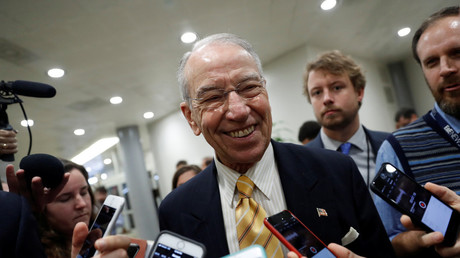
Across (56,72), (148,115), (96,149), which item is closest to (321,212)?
→ (56,72)

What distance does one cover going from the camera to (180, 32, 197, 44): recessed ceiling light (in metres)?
4.65

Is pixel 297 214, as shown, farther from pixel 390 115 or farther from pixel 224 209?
pixel 390 115

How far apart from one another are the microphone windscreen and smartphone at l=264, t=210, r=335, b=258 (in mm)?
965

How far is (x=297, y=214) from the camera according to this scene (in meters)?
1.09

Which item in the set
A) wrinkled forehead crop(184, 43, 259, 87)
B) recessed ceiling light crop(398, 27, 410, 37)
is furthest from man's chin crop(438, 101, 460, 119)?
recessed ceiling light crop(398, 27, 410, 37)

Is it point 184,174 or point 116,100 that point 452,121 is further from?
point 116,100

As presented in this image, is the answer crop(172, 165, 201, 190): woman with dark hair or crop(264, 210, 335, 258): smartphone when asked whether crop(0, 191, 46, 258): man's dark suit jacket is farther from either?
crop(172, 165, 201, 190): woman with dark hair

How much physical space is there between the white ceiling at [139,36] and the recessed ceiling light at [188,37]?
0.10 m

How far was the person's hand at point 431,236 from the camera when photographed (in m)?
0.95

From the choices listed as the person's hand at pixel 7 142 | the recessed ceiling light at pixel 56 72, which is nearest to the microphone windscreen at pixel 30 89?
the person's hand at pixel 7 142

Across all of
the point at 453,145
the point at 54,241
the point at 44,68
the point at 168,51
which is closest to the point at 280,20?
the point at 168,51

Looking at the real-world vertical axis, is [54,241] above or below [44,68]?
below

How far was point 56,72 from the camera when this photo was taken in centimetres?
489

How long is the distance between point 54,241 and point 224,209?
2.95ft
